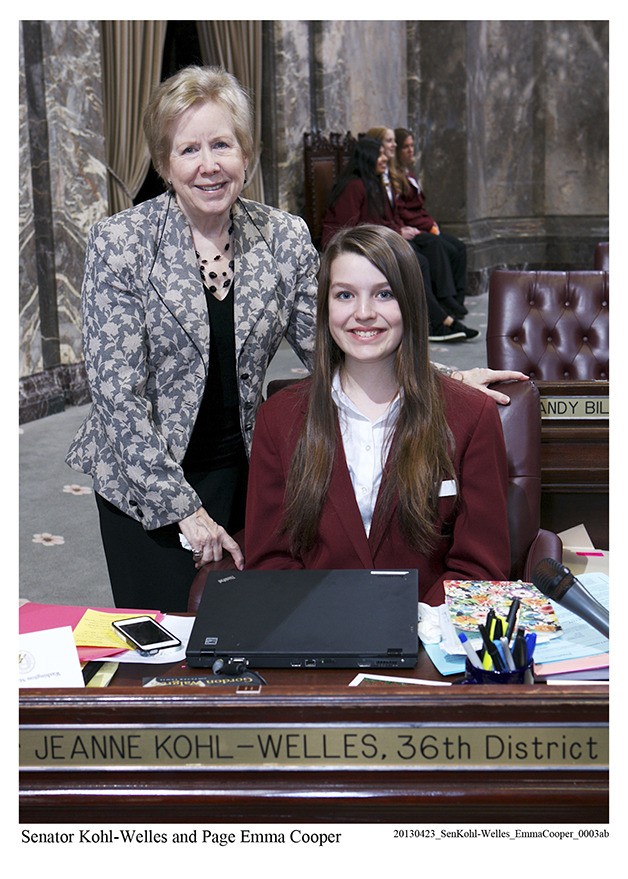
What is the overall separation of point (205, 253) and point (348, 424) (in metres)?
0.54

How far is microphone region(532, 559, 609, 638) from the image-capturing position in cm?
134

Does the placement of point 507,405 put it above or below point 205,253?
below

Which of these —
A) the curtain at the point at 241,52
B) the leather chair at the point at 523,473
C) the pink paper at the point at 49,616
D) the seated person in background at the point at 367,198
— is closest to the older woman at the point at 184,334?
the leather chair at the point at 523,473

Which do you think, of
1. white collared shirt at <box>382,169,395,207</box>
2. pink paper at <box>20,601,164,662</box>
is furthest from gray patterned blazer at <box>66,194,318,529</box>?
white collared shirt at <box>382,169,395,207</box>

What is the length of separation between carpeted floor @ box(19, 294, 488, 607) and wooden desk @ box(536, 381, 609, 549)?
5.36 ft

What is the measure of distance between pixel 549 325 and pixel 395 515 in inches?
80.1

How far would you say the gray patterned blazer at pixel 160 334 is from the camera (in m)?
2.27

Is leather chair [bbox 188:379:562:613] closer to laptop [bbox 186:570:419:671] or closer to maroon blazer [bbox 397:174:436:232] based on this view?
laptop [bbox 186:570:419:671]

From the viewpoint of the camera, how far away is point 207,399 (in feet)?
7.93

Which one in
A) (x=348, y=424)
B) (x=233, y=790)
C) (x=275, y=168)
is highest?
(x=275, y=168)

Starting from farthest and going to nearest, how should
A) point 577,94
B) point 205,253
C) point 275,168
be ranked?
point 577,94 < point 275,168 < point 205,253

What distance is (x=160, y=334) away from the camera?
2312 millimetres
